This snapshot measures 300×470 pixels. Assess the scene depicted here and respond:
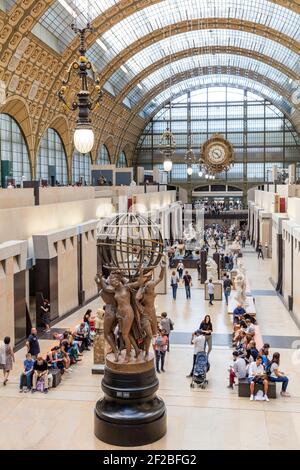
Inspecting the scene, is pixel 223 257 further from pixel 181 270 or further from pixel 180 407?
pixel 180 407

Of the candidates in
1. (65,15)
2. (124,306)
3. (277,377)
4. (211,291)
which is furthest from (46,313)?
(65,15)

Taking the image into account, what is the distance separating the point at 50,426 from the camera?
1080 centimetres

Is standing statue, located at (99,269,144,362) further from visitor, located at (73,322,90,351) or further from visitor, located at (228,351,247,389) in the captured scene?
visitor, located at (73,322,90,351)

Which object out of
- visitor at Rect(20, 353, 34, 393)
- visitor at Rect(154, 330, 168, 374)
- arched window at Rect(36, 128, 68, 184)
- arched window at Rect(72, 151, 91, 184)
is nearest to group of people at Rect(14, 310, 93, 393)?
visitor at Rect(20, 353, 34, 393)

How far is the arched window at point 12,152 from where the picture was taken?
31866 millimetres

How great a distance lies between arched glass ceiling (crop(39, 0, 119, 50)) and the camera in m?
32.2

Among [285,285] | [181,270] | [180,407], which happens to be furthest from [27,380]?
[181,270]

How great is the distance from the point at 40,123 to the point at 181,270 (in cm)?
1349

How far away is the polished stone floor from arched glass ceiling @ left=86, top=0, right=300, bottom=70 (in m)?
30.9

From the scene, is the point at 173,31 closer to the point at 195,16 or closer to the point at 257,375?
the point at 195,16

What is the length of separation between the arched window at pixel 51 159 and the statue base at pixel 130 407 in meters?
27.1

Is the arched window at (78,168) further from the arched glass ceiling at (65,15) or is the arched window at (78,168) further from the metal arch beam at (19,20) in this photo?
Answer: the metal arch beam at (19,20)

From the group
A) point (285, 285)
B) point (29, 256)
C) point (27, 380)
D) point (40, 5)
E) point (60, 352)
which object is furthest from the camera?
point (40, 5)

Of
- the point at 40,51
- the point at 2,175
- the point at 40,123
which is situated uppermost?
the point at 40,51
